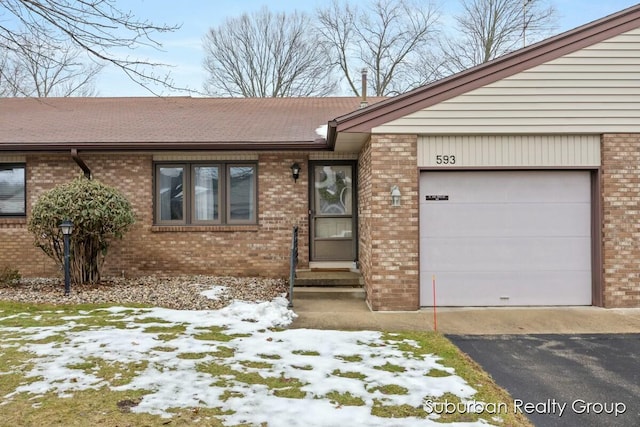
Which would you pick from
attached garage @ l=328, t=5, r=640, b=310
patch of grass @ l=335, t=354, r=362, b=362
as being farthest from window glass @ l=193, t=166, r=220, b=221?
patch of grass @ l=335, t=354, r=362, b=362

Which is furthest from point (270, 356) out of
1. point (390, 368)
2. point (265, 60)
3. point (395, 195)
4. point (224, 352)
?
point (265, 60)

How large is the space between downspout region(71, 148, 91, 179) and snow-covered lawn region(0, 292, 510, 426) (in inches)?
151

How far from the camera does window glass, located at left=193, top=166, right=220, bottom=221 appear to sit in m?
9.59

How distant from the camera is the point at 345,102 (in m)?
13.7

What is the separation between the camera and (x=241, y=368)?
436cm

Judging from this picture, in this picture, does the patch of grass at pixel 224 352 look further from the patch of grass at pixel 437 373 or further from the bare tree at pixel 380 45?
the bare tree at pixel 380 45

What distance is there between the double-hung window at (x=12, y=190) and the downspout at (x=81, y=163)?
1.47 m

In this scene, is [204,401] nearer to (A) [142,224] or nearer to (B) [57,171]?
(A) [142,224]

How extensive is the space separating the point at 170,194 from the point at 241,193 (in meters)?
1.51

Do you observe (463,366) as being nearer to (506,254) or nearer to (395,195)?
(395,195)

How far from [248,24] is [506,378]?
27.4 meters

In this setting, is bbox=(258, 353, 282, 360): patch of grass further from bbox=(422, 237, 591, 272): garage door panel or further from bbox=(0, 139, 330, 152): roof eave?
bbox=(0, 139, 330, 152): roof eave

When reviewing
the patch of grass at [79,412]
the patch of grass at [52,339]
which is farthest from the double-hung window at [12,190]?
the patch of grass at [79,412]

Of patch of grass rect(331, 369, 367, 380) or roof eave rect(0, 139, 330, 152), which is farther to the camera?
roof eave rect(0, 139, 330, 152)
